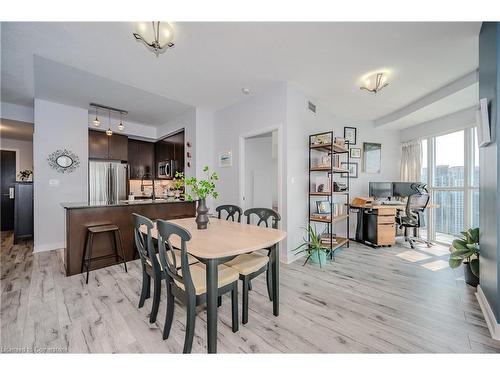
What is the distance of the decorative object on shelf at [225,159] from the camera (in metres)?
3.96

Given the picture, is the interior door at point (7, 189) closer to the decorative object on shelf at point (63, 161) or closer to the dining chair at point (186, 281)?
the decorative object on shelf at point (63, 161)

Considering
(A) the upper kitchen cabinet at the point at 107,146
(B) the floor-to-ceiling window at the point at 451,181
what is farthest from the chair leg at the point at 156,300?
(B) the floor-to-ceiling window at the point at 451,181

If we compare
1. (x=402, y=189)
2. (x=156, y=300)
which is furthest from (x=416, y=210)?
(x=156, y=300)

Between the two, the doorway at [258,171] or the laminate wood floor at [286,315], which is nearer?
the laminate wood floor at [286,315]

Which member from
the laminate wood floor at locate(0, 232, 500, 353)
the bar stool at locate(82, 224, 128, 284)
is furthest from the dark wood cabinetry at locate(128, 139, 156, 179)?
the laminate wood floor at locate(0, 232, 500, 353)

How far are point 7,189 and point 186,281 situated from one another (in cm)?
690

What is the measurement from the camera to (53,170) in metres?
3.82

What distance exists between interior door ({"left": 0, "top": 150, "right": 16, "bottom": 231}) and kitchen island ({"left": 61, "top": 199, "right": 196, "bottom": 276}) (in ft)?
13.1

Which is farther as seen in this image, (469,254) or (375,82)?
(375,82)

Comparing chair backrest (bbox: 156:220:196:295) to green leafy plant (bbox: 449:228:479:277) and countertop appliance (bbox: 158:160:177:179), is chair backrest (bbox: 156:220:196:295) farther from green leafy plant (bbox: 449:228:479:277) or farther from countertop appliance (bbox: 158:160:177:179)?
countertop appliance (bbox: 158:160:177:179)

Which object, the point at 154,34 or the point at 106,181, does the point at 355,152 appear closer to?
the point at 154,34

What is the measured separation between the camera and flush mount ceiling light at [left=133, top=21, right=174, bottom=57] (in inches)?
68.6

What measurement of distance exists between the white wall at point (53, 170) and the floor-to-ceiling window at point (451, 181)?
708cm
